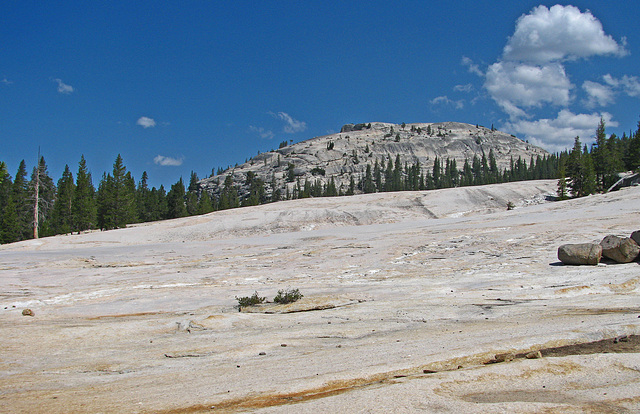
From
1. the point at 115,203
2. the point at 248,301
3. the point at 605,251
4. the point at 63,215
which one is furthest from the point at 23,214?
the point at 605,251

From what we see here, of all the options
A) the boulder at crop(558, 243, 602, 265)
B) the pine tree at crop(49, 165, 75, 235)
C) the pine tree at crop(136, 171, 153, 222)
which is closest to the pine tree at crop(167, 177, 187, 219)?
the pine tree at crop(136, 171, 153, 222)

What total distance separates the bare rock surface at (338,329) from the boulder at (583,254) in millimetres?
570

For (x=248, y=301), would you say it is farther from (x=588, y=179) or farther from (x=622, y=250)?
(x=588, y=179)

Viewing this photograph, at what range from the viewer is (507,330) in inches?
351

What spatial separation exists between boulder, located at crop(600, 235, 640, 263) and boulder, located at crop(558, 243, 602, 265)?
1.33ft

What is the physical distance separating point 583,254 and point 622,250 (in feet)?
4.97

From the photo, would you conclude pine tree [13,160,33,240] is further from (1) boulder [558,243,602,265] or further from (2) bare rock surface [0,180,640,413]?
(1) boulder [558,243,602,265]

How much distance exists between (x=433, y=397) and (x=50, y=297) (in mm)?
17225

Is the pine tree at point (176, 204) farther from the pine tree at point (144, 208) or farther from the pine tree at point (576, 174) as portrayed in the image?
the pine tree at point (576, 174)

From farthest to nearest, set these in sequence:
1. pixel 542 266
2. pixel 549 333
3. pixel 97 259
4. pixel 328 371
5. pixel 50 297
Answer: pixel 97 259 < pixel 542 266 < pixel 50 297 < pixel 549 333 < pixel 328 371

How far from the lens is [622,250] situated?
680 inches

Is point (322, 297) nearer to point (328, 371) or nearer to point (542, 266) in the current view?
point (328, 371)

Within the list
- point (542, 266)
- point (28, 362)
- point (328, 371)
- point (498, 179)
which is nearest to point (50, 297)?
point (28, 362)

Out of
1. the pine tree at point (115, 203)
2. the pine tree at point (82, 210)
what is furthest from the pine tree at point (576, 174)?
the pine tree at point (82, 210)
